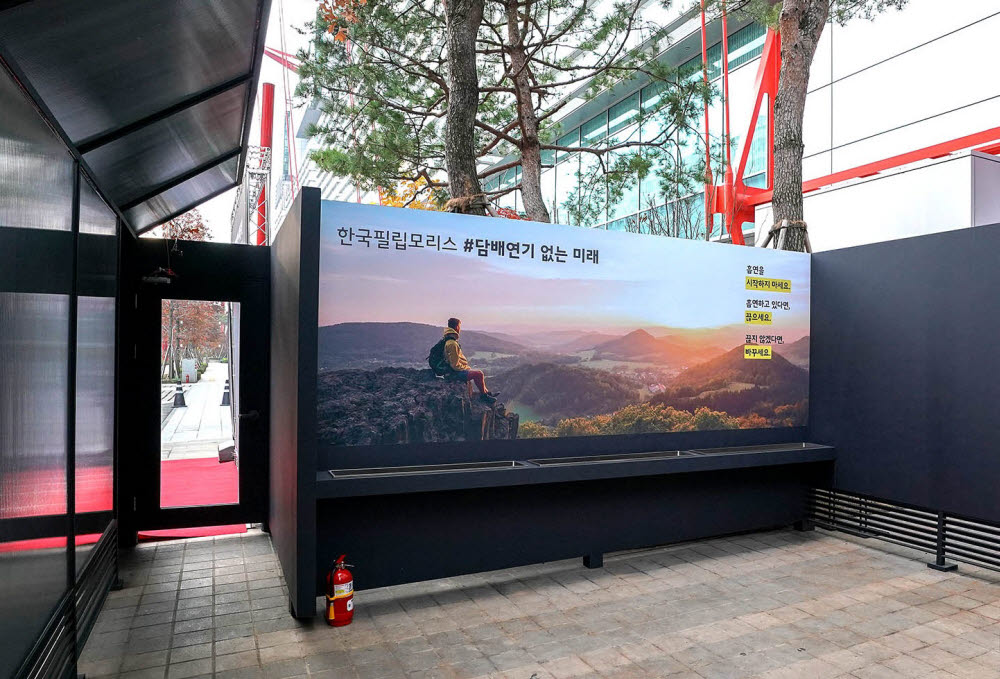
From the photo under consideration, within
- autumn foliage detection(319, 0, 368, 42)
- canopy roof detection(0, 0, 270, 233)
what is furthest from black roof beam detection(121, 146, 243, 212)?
autumn foliage detection(319, 0, 368, 42)

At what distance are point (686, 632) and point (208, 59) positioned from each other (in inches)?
165

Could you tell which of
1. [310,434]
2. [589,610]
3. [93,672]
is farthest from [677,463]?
[93,672]

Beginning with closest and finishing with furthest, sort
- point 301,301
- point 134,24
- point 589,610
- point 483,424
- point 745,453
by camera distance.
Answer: point 134,24
point 301,301
point 589,610
point 483,424
point 745,453

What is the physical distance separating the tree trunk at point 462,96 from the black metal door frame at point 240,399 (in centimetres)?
200

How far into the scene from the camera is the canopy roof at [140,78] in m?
2.57

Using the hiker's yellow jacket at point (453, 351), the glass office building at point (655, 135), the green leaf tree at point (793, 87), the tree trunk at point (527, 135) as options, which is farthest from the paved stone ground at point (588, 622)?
the glass office building at point (655, 135)

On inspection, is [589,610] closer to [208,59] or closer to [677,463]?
[677,463]

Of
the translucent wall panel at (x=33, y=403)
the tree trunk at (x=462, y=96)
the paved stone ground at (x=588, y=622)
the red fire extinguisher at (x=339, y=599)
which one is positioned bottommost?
the paved stone ground at (x=588, y=622)

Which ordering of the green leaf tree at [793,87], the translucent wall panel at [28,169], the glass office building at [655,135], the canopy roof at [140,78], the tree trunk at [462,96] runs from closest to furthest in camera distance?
the translucent wall panel at [28,169], the canopy roof at [140,78], the tree trunk at [462,96], the green leaf tree at [793,87], the glass office building at [655,135]

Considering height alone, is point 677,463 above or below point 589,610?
above

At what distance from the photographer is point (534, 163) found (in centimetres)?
868

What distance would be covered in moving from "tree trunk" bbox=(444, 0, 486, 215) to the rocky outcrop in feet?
7.61

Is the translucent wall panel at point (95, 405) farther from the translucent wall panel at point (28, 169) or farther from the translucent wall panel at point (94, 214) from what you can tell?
the translucent wall panel at point (28, 169)

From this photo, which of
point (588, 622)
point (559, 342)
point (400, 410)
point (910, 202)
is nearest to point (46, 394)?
point (400, 410)
